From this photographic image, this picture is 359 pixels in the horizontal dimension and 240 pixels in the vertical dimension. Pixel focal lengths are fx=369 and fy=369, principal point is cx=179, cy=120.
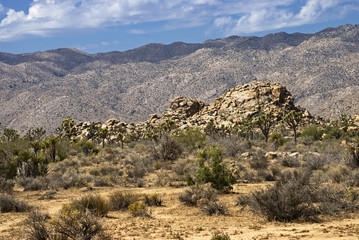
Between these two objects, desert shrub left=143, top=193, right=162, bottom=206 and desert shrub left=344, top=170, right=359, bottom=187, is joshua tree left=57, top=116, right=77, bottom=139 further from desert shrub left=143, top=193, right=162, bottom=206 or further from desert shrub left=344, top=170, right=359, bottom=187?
desert shrub left=344, top=170, right=359, bottom=187

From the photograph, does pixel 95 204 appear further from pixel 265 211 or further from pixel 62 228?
pixel 265 211

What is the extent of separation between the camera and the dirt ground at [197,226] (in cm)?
997

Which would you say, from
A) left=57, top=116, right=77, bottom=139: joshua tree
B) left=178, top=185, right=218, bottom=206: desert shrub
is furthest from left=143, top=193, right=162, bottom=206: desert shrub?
left=57, top=116, right=77, bottom=139: joshua tree

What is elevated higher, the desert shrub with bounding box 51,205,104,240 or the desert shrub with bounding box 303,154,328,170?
the desert shrub with bounding box 51,205,104,240

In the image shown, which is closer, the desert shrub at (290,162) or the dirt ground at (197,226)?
the dirt ground at (197,226)

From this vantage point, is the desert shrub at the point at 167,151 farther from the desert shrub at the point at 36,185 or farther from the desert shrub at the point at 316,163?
the desert shrub at the point at 316,163

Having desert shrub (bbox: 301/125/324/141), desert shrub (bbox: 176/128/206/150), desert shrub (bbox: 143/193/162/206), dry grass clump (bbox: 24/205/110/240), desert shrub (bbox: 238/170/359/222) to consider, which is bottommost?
desert shrub (bbox: 301/125/324/141)

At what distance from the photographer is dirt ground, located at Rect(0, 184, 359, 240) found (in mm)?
9969

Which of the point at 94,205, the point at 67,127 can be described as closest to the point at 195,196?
the point at 94,205

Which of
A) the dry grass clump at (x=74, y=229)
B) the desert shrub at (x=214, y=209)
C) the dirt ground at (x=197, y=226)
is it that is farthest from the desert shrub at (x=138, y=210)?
the dry grass clump at (x=74, y=229)

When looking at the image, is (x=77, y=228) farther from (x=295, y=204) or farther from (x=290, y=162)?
(x=290, y=162)

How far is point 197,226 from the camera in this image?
11.4 meters

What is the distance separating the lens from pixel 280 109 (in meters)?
89.2

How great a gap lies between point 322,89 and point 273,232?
159 meters
